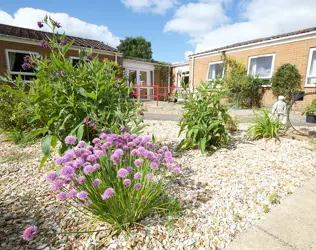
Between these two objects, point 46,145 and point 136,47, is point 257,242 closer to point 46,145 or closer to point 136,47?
point 46,145

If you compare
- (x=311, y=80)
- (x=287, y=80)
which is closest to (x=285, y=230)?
(x=287, y=80)

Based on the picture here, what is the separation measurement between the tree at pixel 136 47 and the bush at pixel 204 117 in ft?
114

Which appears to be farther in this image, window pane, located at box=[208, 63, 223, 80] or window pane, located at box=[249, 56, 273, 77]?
window pane, located at box=[208, 63, 223, 80]

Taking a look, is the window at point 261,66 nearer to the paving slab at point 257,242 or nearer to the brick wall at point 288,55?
the brick wall at point 288,55

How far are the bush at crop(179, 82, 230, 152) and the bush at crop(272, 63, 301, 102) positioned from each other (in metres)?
6.32

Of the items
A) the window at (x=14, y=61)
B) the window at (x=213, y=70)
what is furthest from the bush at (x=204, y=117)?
the window at (x=14, y=61)

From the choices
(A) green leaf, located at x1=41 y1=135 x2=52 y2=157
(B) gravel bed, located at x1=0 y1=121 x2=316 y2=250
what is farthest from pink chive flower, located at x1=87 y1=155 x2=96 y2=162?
(A) green leaf, located at x1=41 y1=135 x2=52 y2=157

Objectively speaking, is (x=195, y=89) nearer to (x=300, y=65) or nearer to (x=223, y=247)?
(x=223, y=247)

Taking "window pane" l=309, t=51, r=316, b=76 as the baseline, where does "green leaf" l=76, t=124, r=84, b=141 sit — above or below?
below

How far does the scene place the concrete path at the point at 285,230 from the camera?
102 cm

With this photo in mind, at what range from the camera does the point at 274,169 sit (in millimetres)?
1980

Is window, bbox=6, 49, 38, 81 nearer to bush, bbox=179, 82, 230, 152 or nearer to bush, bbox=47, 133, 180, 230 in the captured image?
bush, bbox=179, 82, 230, 152

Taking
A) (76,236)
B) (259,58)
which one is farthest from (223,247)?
(259,58)

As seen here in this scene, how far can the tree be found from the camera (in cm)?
3438
